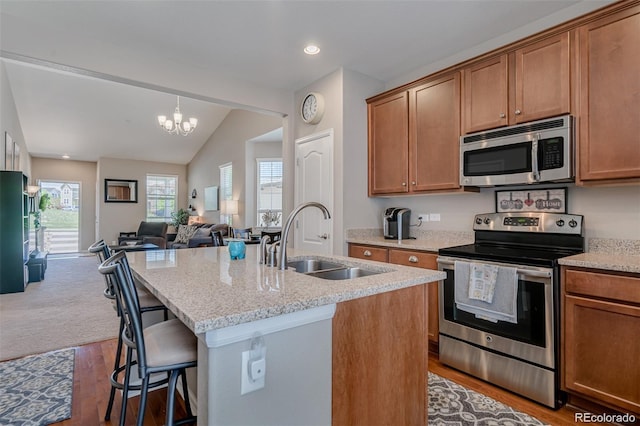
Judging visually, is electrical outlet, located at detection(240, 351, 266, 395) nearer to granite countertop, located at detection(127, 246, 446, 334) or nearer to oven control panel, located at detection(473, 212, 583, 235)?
granite countertop, located at detection(127, 246, 446, 334)

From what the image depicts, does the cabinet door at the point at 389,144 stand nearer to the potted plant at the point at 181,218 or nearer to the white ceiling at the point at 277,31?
the white ceiling at the point at 277,31

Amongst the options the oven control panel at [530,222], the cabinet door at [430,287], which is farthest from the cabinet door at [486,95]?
the cabinet door at [430,287]

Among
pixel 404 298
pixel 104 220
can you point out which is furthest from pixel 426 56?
pixel 104 220

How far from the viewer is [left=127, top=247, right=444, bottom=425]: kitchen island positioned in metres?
0.96

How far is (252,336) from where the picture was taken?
3.27 feet

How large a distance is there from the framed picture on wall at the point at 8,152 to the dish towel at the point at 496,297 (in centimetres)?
656

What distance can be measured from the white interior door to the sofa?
321 cm

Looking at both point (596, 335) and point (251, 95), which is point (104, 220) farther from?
point (596, 335)

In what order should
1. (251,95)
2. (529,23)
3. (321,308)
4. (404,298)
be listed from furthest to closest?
(251,95)
(529,23)
(404,298)
(321,308)

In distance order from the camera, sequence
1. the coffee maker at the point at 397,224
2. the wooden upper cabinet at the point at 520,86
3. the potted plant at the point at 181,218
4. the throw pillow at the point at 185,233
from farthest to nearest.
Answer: the potted plant at the point at 181,218
the throw pillow at the point at 185,233
the coffee maker at the point at 397,224
the wooden upper cabinet at the point at 520,86

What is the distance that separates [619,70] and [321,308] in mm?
2364

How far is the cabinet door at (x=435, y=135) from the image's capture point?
9.68 feet

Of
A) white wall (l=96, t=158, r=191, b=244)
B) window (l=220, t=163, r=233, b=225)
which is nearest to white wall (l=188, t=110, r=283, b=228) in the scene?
window (l=220, t=163, r=233, b=225)

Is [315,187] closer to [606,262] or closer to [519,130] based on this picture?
[519,130]
